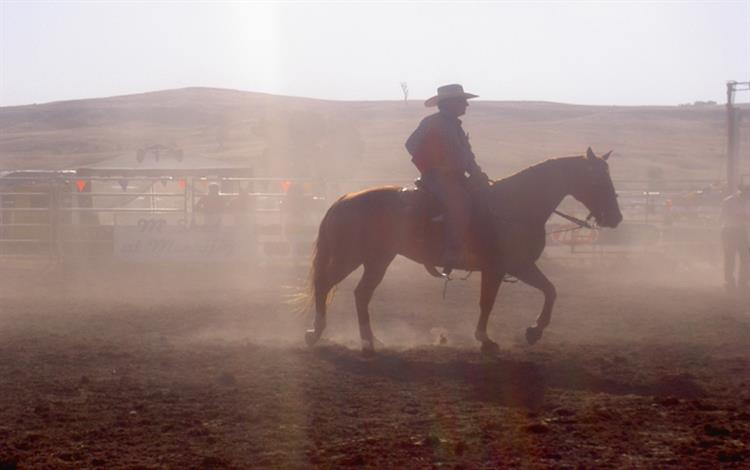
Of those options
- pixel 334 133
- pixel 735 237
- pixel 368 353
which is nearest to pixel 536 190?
pixel 368 353

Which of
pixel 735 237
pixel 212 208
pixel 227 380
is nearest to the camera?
pixel 227 380

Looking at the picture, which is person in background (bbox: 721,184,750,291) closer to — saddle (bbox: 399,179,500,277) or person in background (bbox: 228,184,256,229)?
saddle (bbox: 399,179,500,277)

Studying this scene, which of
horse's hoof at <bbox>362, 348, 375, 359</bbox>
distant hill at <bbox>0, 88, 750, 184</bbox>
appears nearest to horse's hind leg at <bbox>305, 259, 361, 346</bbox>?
horse's hoof at <bbox>362, 348, 375, 359</bbox>

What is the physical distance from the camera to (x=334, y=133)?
219 ft

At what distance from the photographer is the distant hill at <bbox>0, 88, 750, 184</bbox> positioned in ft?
215

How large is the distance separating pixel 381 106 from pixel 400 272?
3657 inches

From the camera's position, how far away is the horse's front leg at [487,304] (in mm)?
9328

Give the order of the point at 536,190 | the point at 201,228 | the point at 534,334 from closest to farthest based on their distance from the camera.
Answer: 1. the point at 534,334
2. the point at 536,190
3. the point at 201,228

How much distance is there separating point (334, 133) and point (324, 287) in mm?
57040

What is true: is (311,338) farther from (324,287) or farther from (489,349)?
(489,349)

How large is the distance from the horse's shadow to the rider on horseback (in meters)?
1.01

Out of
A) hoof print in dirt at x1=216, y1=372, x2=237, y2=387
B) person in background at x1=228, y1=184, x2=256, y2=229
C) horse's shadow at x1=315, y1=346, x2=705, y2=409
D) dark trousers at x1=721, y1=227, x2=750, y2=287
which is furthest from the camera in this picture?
person in background at x1=228, y1=184, x2=256, y2=229

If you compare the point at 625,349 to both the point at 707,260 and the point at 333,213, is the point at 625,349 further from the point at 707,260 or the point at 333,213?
the point at 707,260

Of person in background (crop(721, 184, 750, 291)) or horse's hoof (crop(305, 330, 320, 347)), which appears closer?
horse's hoof (crop(305, 330, 320, 347))
